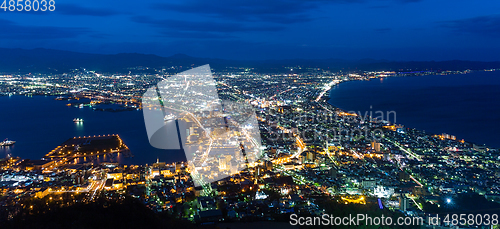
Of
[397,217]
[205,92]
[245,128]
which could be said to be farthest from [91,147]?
[397,217]

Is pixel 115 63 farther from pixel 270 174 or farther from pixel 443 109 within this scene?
pixel 270 174

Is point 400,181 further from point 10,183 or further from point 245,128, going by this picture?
point 10,183

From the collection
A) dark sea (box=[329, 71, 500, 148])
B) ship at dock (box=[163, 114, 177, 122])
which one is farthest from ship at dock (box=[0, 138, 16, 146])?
dark sea (box=[329, 71, 500, 148])

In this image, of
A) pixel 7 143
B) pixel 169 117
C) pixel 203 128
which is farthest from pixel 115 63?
pixel 203 128

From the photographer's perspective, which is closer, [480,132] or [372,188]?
[372,188]

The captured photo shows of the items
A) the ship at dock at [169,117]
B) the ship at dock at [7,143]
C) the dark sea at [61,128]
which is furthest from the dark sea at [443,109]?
the ship at dock at [7,143]

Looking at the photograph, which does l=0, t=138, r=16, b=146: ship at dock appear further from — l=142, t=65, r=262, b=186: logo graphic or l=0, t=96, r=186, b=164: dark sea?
l=142, t=65, r=262, b=186: logo graphic
